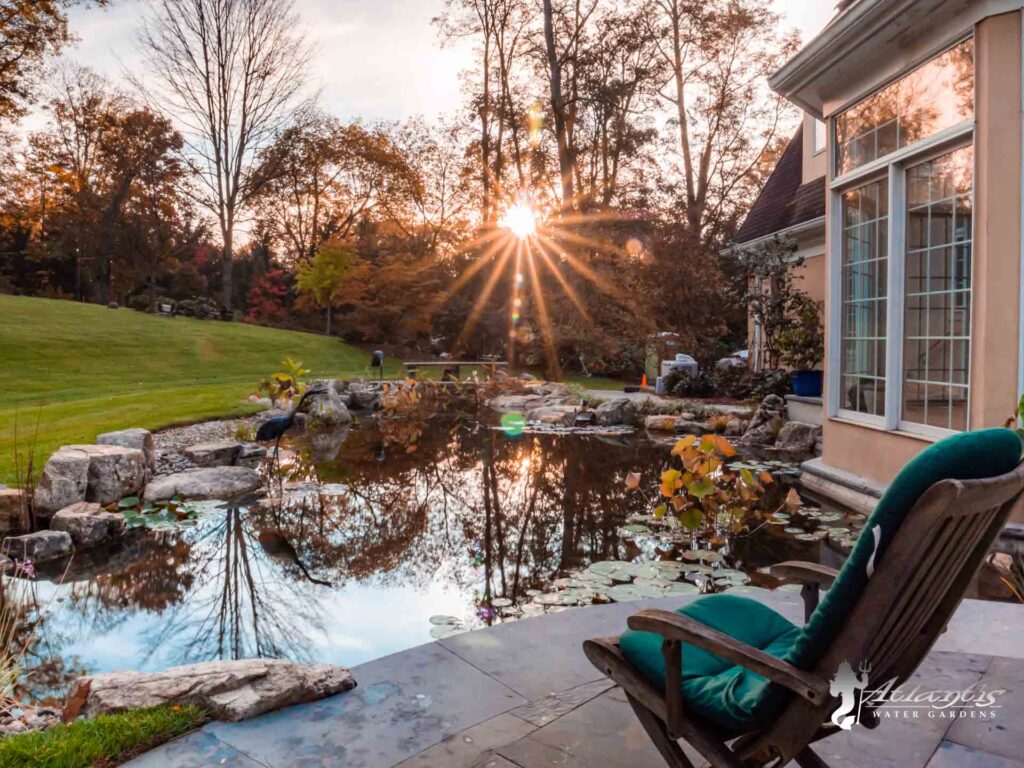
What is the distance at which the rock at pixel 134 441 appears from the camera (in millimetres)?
6715

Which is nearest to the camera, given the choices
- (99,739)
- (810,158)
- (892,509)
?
(892,509)

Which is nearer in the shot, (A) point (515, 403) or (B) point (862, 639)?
(B) point (862, 639)

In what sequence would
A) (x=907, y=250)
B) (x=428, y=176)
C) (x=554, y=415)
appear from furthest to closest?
1. (x=428, y=176)
2. (x=554, y=415)
3. (x=907, y=250)

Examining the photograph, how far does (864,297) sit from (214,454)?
6633 mm

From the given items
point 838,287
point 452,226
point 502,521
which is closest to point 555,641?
point 502,521

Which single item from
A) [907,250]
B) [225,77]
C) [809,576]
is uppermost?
[225,77]

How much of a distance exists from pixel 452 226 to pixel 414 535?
20359 millimetres

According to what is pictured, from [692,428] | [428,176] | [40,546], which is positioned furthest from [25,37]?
[428,176]

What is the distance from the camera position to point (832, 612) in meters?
1.35

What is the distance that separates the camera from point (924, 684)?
8.00 ft

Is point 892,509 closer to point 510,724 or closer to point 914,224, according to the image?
point 510,724

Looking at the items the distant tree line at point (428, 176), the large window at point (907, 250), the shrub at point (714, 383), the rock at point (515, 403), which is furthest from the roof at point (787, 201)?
the large window at point (907, 250)

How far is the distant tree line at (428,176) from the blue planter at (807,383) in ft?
9.80

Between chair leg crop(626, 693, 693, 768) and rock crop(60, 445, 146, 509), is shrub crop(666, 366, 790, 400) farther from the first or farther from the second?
chair leg crop(626, 693, 693, 768)
